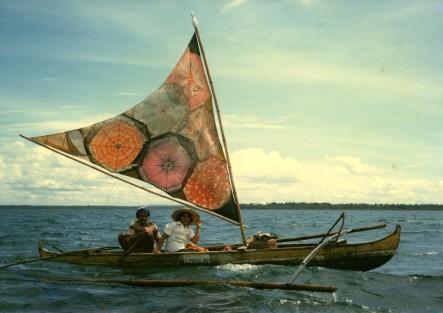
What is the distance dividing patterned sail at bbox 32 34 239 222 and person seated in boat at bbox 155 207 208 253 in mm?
493

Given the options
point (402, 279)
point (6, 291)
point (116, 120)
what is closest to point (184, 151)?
point (116, 120)

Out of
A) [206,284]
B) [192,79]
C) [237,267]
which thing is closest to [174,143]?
[192,79]

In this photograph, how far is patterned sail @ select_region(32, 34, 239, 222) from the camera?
14.8 meters

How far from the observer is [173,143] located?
14992 mm

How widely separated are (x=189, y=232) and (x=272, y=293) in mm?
3610

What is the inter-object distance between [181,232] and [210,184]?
1.58m

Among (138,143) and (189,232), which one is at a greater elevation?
(138,143)

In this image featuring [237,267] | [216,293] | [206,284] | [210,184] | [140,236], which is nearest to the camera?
[216,293]

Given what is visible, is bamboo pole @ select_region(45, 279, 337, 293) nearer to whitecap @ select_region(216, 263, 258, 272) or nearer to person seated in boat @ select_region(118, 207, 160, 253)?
whitecap @ select_region(216, 263, 258, 272)

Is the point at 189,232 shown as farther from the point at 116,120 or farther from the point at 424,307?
the point at 424,307

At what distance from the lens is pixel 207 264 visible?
1415 centimetres

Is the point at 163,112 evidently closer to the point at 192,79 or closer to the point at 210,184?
the point at 192,79

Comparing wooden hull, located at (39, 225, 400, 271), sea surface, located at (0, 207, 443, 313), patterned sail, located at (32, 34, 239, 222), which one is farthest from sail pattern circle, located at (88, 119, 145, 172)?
sea surface, located at (0, 207, 443, 313)

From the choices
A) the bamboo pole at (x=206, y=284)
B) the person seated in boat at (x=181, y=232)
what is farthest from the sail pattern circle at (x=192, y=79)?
the bamboo pole at (x=206, y=284)
